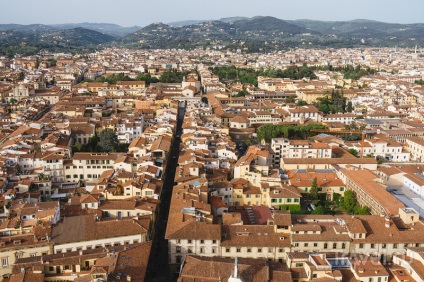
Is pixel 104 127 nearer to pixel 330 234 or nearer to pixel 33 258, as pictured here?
pixel 33 258

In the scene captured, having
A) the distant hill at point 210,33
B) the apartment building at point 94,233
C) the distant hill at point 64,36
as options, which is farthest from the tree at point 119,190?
the distant hill at point 64,36

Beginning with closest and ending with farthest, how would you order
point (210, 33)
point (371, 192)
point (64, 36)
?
point (371, 192) < point (64, 36) < point (210, 33)

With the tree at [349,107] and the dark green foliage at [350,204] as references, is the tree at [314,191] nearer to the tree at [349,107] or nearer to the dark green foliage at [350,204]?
the dark green foliage at [350,204]

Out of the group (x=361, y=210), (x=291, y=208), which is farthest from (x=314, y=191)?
(x=361, y=210)

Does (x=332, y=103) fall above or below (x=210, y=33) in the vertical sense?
below

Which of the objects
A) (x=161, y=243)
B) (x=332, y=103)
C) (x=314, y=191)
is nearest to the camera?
(x=161, y=243)

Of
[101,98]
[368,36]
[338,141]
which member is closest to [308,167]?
[338,141]

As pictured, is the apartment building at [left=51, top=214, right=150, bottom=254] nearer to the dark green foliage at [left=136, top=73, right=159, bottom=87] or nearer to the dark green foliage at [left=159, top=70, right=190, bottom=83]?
the dark green foliage at [left=136, top=73, right=159, bottom=87]

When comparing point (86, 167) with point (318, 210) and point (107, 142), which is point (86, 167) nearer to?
point (107, 142)

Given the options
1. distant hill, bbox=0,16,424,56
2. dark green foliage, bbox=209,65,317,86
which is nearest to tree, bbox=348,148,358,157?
dark green foliage, bbox=209,65,317,86
